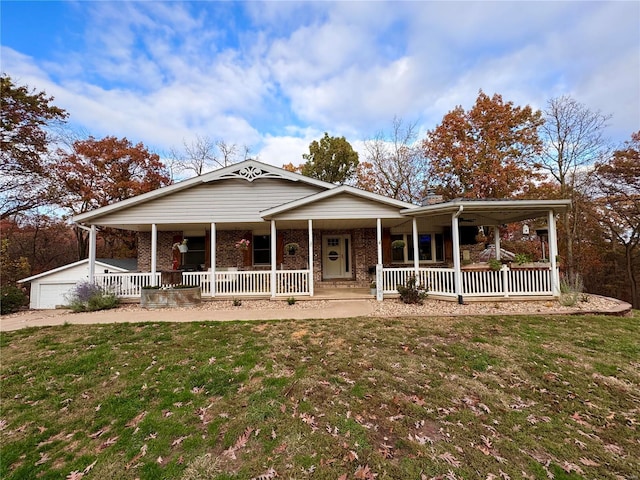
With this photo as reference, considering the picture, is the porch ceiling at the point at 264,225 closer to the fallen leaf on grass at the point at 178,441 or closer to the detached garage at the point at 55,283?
the detached garage at the point at 55,283

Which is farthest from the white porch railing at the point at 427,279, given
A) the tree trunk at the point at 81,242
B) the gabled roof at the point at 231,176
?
the tree trunk at the point at 81,242

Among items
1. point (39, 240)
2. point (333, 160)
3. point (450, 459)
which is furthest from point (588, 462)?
point (39, 240)

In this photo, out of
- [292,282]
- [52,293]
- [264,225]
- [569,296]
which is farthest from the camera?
[264,225]

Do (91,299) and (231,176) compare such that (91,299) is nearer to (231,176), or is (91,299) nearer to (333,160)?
(231,176)

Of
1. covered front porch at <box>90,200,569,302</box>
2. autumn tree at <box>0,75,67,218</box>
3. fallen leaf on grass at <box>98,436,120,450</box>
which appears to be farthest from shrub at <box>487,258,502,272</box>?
autumn tree at <box>0,75,67,218</box>

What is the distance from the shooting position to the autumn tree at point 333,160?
2248cm

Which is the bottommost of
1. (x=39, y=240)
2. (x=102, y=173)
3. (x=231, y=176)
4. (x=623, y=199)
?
(x=39, y=240)

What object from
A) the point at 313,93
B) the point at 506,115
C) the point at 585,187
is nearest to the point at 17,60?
the point at 313,93

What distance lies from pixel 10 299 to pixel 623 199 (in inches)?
1104

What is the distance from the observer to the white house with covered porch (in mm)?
8508

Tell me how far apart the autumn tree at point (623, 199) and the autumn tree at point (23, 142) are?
2907 cm

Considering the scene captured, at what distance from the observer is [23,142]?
528 inches

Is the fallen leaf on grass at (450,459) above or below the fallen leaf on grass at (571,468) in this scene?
above

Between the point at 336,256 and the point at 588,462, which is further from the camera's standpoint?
the point at 336,256
